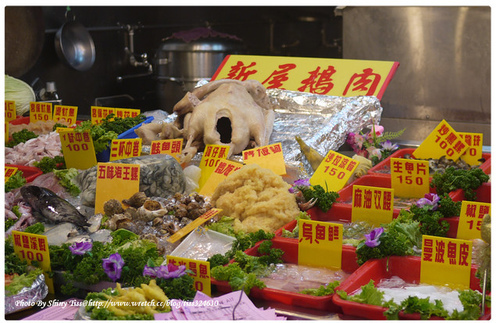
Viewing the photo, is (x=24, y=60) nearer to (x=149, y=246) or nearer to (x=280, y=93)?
(x=280, y=93)

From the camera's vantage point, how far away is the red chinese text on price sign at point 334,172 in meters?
3.40

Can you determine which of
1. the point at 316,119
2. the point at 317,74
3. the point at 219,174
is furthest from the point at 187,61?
the point at 219,174

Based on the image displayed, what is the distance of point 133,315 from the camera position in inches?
82.1

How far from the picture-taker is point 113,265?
238cm

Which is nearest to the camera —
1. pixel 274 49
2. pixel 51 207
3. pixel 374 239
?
pixel 374 239

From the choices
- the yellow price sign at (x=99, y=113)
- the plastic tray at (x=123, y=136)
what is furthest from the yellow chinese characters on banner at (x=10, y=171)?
the yellow price sign at (x=99, y=113)

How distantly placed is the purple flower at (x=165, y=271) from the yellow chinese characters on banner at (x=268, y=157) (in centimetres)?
131

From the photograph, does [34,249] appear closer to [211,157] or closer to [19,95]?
[211,157]

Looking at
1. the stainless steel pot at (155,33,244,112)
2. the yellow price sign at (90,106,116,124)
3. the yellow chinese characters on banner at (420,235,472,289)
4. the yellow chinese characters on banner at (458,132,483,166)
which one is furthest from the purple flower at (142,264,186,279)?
the stainless steel pot at (155,33,244,112)

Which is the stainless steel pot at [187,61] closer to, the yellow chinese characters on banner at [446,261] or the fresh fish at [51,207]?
the fresh fish at [51,207]

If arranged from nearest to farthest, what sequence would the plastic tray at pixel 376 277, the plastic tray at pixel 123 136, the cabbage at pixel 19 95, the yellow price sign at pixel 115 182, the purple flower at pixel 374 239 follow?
the plastic tray at pixel 376 277 → the purple flower at pixel 374 239 → the yellow price sign at pixel 115 182 → the plastic tray at pixel 123 136 → the cabbage at pixel 19 95

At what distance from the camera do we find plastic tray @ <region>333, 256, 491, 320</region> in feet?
6.91

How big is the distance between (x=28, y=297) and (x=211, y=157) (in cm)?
148

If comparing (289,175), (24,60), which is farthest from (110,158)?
(24,60)
